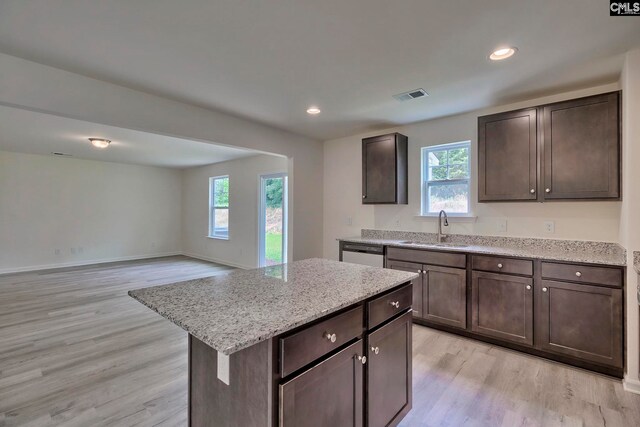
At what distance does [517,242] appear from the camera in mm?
3121

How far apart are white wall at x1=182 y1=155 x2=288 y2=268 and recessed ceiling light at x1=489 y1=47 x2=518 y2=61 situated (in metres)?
3.97

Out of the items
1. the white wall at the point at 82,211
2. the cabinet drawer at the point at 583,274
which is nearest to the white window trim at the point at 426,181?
the cabinet drawer at the point at 583,274

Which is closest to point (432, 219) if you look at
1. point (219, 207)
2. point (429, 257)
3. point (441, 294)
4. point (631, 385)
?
point (429, 257)

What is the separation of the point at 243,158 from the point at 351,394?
19.2ft

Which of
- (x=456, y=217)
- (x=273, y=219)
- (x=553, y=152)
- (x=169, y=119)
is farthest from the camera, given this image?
(x=273, y=219)

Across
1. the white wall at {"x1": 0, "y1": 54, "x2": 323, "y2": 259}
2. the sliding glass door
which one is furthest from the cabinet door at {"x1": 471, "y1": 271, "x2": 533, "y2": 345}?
the sliding glass door

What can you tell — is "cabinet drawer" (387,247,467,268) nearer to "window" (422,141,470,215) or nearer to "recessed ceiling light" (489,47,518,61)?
"window" (422,141,470,215)

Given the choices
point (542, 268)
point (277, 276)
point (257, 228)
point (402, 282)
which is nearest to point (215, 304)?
point (277, 276)

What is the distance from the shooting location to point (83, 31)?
1926 mm

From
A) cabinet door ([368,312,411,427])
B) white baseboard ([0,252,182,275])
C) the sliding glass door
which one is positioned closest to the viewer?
cabinet door ([368,312,411,427])

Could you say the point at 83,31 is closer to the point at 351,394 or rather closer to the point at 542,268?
the point at 351,394

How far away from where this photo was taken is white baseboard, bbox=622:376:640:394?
2.12 metres

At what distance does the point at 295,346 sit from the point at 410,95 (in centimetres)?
272

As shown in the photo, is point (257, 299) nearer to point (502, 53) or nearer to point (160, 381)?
point (160, 381)
